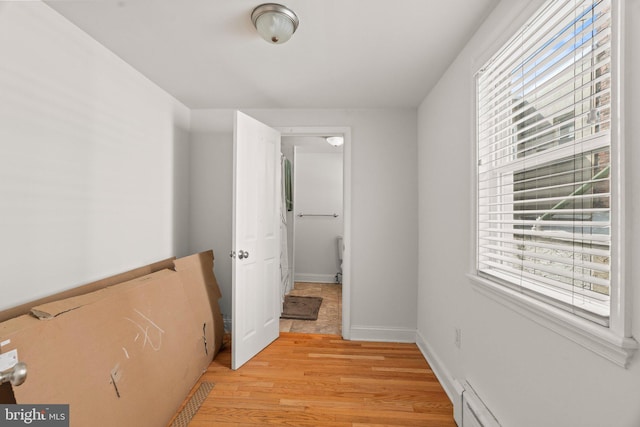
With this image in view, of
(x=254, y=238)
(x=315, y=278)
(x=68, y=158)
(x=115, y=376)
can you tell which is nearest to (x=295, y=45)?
(x=68, y=158)

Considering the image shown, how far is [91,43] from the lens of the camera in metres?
1.76

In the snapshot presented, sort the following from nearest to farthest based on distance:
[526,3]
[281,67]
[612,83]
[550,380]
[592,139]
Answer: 1. [612,83]
2. [592,139]
3. [550,380]
4. [526,3]
5. [281,67]

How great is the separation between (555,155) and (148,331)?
225cm

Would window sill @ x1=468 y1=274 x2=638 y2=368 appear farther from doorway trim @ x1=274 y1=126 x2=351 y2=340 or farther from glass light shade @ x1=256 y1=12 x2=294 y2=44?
glass light shade @ x1=256 y1=12 x2=294 y2=44

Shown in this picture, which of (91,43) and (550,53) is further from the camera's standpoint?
(91,43)

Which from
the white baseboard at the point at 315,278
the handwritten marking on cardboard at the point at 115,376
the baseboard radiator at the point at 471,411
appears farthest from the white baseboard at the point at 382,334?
the white baseboard at the point at 315,278

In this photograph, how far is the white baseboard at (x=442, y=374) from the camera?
5.80 ft

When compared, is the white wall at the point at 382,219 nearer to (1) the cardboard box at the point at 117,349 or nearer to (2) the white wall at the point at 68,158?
(1) the cardboard box at the point at 117,349

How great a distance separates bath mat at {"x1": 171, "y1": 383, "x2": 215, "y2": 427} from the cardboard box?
7cm

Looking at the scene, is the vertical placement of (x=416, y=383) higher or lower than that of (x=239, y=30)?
lower

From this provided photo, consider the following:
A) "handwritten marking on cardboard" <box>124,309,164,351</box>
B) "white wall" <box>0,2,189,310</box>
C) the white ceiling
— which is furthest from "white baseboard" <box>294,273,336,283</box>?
"handwritten marking on cardboard" <box>124,309,164,351</box>

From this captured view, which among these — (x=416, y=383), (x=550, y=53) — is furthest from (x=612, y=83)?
(x=416, y=383)

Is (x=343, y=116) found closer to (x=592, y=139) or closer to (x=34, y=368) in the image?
(x=592, y=139)

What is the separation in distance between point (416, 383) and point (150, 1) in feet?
9.60
